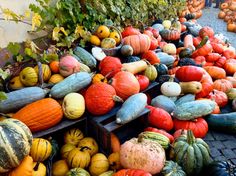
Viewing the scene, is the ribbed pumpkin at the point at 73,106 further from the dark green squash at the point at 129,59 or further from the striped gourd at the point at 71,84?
the dark green squash at the point at 129,59

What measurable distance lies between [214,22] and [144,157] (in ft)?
31.6

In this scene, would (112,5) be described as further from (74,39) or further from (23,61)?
(23,61)

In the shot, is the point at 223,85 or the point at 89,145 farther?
the point at 223,85

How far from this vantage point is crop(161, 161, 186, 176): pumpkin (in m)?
2.73

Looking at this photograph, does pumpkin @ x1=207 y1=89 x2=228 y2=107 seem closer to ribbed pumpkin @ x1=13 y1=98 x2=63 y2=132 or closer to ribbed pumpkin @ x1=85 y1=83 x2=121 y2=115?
ribbed pumpkin @ x1=85 y1=83 x2=121 y2=115

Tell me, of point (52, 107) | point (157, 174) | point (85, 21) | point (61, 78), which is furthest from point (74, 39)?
point (157, 174)

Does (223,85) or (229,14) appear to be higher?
(229,14)

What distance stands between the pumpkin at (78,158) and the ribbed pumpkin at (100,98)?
49cm

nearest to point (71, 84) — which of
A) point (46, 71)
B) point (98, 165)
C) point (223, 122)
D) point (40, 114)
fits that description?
point (46, 71)

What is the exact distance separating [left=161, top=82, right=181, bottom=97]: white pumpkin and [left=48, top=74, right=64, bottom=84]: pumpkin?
1476 mm

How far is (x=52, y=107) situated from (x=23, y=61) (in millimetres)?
963

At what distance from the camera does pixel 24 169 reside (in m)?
2.51

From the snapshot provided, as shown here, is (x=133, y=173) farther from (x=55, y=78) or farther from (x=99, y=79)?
(x=55, y=78)

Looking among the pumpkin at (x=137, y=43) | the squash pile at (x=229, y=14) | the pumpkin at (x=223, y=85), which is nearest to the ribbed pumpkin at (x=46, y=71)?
the pumpkin at (x=137, y=43)
